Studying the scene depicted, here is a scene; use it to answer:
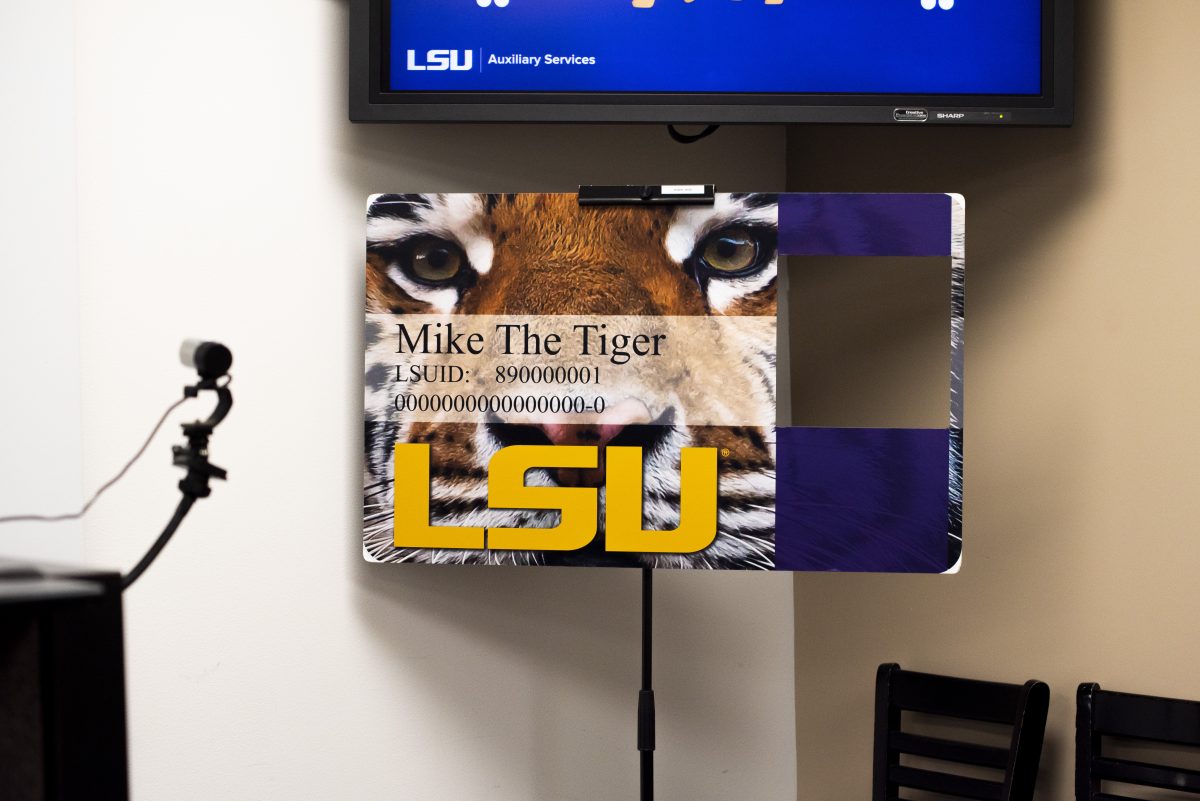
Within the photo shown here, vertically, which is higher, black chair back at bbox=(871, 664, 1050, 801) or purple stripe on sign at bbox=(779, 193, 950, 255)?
purple stripe on sign at bbox=(779, 193, 950, 255)

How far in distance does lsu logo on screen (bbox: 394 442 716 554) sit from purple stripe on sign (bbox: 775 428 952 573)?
0.14 metres

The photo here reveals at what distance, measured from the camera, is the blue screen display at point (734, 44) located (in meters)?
1.90

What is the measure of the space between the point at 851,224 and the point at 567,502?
2.15ft

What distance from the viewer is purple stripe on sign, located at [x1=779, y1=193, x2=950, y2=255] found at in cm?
180

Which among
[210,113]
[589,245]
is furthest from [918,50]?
[210,113]

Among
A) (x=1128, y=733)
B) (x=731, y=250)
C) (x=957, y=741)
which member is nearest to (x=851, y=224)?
(x=731, y=250)

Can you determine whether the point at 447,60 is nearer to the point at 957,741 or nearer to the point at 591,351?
the point at 591,351

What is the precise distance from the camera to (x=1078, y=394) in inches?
78.7

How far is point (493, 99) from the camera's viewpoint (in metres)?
1.91

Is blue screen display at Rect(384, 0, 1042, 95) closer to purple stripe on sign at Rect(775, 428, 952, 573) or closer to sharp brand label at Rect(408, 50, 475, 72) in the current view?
sharp brand label at Rect(408, 50, 475, 72)

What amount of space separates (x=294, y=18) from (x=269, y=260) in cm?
46

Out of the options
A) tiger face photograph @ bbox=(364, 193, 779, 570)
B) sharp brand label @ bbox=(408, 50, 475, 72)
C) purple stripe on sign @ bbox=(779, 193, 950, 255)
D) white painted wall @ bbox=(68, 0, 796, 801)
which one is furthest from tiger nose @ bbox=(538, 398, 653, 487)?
sharp brand label @ bbox=(408, 50, 475, 72)

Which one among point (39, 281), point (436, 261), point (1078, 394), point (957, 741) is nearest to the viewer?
point (39, 281)

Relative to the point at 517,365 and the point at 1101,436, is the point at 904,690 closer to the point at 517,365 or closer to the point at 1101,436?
the point at 1101,436
